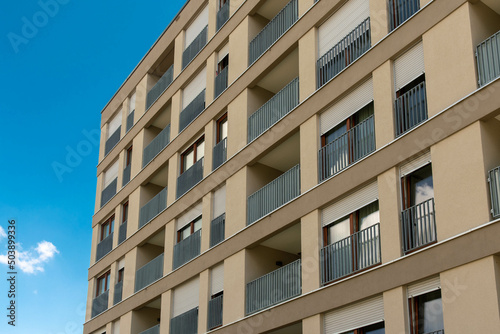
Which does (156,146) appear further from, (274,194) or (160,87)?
(274,194)

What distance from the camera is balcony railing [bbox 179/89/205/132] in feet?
92.9

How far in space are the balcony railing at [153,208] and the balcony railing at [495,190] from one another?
16.6 metres

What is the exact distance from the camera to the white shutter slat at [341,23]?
20.3 meters

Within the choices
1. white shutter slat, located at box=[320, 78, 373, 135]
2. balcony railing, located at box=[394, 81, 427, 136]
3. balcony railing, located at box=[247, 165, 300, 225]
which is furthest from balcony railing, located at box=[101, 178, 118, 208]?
balcony railing, located at box=[394, 81, 427, 136]

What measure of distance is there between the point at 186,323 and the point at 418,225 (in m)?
11.3

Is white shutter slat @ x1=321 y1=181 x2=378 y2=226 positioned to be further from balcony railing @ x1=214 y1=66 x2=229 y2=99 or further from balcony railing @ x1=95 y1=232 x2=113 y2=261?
balcony railing @ x1=95 y1=232 x2=113 y2=261

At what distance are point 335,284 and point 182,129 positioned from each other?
1302 centimetres

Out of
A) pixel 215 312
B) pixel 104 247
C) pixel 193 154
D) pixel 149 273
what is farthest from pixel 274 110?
pixel 104 247

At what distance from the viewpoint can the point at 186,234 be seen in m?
27.4

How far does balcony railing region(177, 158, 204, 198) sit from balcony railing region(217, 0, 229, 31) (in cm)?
555

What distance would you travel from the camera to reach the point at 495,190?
14.6 metres

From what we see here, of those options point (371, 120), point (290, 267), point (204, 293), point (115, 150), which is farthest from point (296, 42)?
point (115, 150)

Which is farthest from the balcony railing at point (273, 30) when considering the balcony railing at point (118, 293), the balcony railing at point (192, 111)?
the balcony railing at point (118, 293)

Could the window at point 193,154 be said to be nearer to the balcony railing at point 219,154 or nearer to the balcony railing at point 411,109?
the balcony railing at point 219,154
